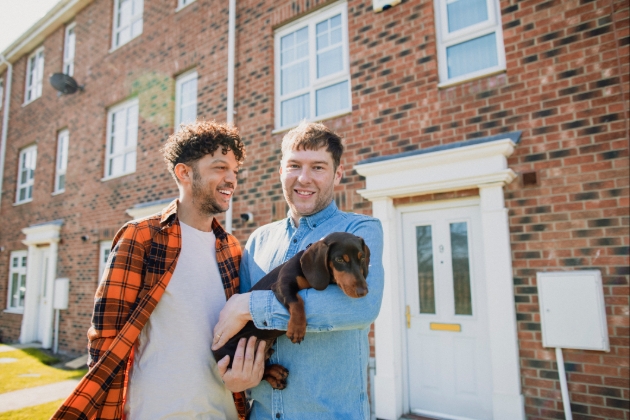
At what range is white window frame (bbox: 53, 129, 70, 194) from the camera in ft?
34.3

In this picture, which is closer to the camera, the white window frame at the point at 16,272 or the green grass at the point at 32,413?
the green grass at the point at 32,413

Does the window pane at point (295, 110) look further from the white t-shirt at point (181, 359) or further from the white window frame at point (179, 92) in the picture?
the white t-shirt at point (181, 359)

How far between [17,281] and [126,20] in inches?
327

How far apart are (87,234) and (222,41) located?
18.1ft

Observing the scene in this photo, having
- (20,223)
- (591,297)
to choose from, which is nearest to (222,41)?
(591,297)

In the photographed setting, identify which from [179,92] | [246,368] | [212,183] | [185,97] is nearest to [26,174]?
[179,92]

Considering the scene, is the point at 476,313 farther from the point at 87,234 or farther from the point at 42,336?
the point at 42,336

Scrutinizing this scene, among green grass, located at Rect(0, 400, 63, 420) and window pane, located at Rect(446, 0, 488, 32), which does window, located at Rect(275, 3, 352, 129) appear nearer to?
window pane, located at Rect(446, 0, 488, 32)

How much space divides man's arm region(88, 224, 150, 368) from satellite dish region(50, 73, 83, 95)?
10.1m

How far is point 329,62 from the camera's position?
5867mm

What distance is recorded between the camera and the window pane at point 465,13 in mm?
4586

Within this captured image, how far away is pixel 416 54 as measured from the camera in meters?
4.82

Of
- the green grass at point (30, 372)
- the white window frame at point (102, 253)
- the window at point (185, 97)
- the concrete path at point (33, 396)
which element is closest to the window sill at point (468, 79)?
the window at point (185, 97)

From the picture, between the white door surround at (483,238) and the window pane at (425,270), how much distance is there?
8.8 inches
